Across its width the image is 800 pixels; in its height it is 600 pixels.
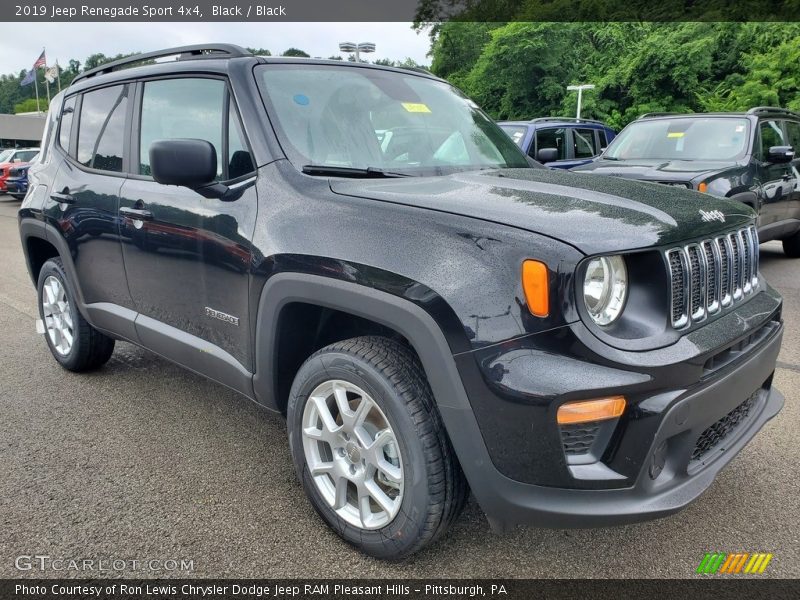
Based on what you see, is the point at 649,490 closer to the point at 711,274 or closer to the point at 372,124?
the point at 711,274

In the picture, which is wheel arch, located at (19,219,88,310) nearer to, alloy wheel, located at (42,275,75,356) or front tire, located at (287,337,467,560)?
alloy wheel, located at (42,275,75,356)

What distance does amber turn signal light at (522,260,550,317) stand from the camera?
6.00ft

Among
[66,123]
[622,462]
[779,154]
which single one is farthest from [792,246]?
[66,123]

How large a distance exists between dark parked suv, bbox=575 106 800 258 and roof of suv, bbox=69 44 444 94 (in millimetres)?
3834

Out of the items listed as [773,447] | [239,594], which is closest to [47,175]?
[239,594]

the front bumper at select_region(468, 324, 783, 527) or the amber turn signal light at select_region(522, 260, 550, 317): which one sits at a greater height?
the amber turn signal light at select_region(522, 260, 550, 317)

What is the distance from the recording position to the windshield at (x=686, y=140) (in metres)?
6.97

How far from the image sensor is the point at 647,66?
22.6 meters

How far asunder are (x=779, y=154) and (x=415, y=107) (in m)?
5.59

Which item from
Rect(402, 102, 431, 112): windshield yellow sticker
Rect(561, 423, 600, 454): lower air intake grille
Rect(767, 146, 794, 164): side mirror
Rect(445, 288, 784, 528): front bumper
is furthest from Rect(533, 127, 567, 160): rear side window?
Rect(561, 423, 600, 454): lower air intake grille

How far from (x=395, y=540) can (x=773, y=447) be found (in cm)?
208

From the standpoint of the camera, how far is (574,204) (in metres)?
2.17

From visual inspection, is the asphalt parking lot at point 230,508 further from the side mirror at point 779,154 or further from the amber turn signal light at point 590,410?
the side mirror at point 779,154

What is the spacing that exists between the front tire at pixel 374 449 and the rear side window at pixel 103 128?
76.6 inches
